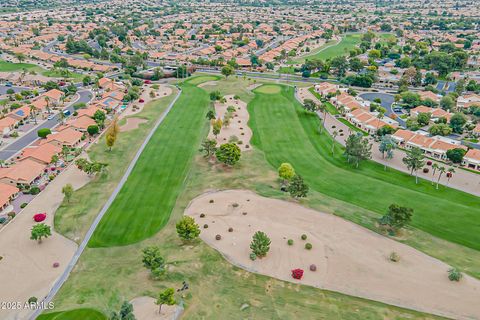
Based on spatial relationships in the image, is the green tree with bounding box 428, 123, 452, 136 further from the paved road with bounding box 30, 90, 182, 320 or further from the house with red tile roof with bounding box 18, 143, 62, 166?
the house with red tile roof with bounding box 18, 143, 62, 166

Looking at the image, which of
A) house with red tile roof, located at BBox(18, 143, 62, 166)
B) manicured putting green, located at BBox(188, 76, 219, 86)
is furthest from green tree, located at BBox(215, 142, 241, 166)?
manicured putting green, located at BBox(188, 76, 219, 86)

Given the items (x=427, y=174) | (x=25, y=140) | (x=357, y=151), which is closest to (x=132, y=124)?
(x=25, y=140)

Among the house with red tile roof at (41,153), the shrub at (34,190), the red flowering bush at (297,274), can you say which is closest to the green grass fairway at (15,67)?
the house with red tile roof at (41,153)

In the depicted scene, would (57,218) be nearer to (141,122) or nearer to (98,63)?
(141,122)

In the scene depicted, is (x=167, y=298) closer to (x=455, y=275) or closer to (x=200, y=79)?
(x=455, y=275)

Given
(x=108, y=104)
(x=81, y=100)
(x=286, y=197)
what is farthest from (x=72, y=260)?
(x=81, y=100)

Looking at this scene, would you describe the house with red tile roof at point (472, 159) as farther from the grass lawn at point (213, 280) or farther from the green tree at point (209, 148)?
the green tree at point (209, 148)

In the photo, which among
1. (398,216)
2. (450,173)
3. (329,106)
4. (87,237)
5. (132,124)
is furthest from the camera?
(329,106)
